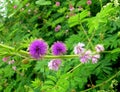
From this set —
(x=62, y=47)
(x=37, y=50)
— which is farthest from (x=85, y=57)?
(x=37, y=50)

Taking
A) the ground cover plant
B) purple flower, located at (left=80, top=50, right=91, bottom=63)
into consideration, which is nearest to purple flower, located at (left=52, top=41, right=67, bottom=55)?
the ground cover plant

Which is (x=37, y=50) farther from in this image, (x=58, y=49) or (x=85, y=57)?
(x=85, y=57)

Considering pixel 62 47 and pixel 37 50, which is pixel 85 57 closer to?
pixel 62 47

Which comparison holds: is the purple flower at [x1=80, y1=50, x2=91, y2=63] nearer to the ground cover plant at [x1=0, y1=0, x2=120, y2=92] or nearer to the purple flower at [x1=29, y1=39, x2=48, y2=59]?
the ground cover plant at [x1=0, y1=0, x2=120, y2=92]

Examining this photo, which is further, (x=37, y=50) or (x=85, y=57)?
(x=85, y=57)

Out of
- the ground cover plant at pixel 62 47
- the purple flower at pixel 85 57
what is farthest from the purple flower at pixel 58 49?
the purple flower at pixel 85 57

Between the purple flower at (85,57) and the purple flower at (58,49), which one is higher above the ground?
the purple flower at (58,49)

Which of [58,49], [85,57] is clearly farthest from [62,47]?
[85,57]

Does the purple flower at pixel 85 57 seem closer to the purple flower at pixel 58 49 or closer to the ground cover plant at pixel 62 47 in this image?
the ground cover plant at pixel 62 47
